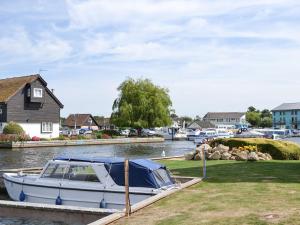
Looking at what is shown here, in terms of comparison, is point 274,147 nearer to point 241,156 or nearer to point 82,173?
point 241,156

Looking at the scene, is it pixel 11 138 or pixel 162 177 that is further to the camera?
pixel 11 138

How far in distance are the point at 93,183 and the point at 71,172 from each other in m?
1.37

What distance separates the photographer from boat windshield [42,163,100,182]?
17766 mm

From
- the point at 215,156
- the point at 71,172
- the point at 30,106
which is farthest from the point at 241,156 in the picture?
the point at 30,106

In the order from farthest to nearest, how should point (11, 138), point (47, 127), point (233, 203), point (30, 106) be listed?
point (47, 127), point (30, 106), point (11, 138), point (233, 203)

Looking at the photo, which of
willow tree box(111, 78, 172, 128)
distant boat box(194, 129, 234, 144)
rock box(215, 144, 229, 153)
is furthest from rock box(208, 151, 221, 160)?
willow tree box(111, 78, 172, 128)

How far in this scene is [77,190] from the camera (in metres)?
17.4

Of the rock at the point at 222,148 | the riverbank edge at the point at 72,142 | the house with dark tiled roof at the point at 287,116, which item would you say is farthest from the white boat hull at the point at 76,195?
the house with dark tiled roof at the point at 287,116

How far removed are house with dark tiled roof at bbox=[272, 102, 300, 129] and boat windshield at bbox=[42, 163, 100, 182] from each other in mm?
167978

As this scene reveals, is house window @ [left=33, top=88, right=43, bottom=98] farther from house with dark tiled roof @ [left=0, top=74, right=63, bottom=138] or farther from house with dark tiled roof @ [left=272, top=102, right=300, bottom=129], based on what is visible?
house with dark tiled roof @ [left=272, top=102, right=300, bottom=129]

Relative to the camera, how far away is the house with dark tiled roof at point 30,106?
214 ft

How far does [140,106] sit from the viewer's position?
86250 millimetres

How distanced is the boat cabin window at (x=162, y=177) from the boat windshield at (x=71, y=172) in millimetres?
2270

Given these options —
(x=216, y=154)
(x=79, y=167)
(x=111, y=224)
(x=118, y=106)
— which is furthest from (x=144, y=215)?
(x=118, y=106)
